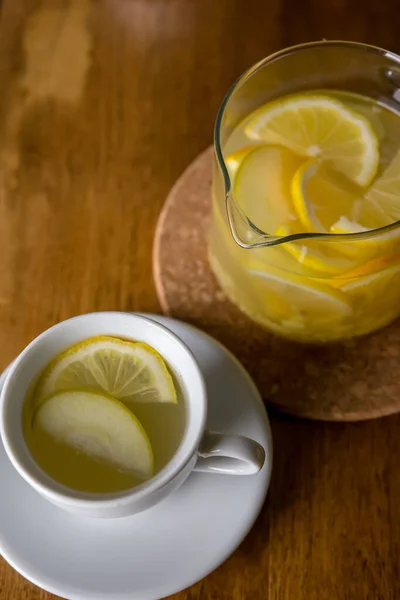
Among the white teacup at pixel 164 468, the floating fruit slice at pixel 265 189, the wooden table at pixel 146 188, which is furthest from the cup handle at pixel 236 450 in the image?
the floating fruit slice at pixel 265 189

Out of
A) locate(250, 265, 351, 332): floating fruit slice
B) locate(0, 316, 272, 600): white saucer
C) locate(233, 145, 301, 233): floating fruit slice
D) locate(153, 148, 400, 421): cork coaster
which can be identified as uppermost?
locate(233, 145, 301, 233): floating fruit slice

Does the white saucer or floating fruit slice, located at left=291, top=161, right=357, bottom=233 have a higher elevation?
floating fruit slice, located at left=291, top=161, right=357, bottom=233

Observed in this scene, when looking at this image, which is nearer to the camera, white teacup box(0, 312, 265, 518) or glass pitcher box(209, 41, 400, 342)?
white teacup box(0, 312, 265, 518)

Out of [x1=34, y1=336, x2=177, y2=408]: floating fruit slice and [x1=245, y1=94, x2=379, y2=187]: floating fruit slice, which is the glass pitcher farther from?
[x1=34, y1=336, x2=177, y2=408]: floating fruit slice

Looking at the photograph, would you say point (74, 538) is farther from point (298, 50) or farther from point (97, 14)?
point (97, 14)

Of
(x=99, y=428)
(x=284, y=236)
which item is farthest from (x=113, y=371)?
(x=284, y=236)

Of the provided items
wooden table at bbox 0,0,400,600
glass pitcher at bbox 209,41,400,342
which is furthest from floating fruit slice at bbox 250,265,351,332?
wooden table at bbox 0,0,400,600

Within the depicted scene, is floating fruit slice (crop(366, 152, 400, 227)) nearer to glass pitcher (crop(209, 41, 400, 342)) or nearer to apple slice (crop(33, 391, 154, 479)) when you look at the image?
glass pitcher (crop(209, 41, 400, 342))
